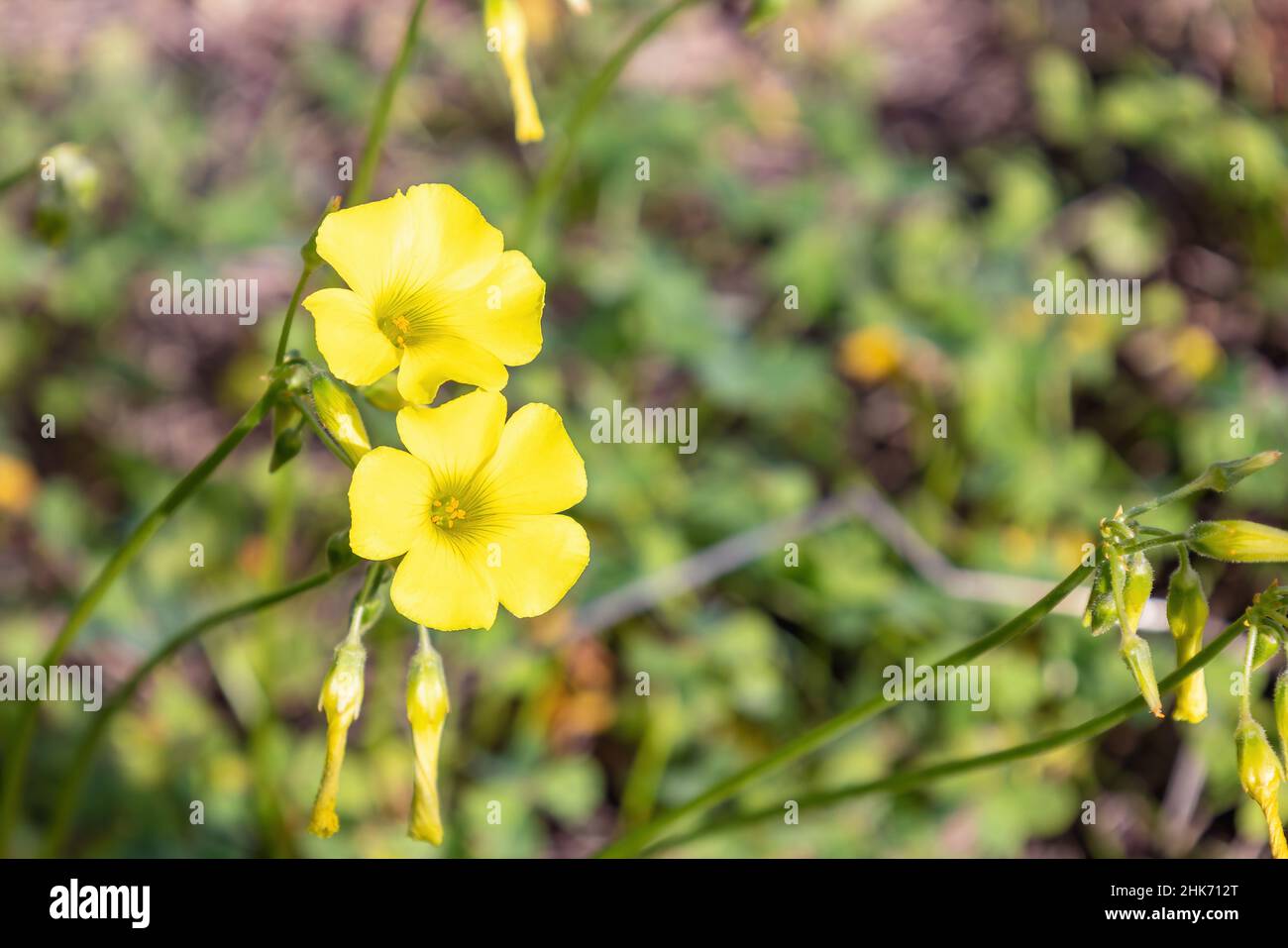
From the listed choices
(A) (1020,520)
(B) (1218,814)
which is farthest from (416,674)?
(B) (1218,814)

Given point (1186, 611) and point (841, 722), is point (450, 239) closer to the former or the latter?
point (841, 722)

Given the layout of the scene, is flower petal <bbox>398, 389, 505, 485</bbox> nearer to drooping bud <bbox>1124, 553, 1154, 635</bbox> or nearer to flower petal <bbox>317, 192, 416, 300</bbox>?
flower petal <bbox>317, 192, 416, 300</bbox>

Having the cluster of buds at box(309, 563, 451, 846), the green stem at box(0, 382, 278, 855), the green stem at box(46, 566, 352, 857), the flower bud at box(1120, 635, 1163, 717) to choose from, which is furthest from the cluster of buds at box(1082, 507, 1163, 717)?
the green stem at box(0, 382, 278, 855)

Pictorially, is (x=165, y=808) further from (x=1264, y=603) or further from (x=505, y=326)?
(x=1264, y=603)
